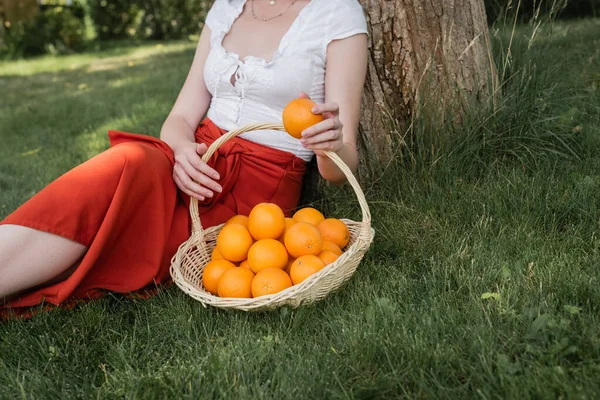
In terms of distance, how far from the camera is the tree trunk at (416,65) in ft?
7.90

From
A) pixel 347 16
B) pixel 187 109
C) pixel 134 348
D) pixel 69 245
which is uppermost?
pixel 347 16

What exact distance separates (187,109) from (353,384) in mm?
1411

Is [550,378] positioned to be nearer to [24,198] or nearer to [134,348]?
[134,348]

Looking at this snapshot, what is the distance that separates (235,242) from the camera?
192cm

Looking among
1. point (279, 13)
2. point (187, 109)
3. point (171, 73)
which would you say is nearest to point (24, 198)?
point (187, 109)

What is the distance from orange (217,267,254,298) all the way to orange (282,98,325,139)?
18.8 inches

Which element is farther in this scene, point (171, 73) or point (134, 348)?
point (171, 73)

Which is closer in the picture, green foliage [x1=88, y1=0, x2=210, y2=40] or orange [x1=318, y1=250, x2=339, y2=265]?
orange [x1=318, y1=250, x2=339, y2=265]

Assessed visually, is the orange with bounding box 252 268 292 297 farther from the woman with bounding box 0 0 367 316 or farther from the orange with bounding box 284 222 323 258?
the woman with bounding box 0 0 367 316

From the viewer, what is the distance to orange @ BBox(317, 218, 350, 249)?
6.60 ft

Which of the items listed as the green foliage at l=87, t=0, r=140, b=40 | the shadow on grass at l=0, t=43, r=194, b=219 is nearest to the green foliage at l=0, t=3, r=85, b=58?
the green foliage at l=87, t=0, r=140, b=40

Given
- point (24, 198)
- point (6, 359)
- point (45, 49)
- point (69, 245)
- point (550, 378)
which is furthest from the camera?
point (45, 49)

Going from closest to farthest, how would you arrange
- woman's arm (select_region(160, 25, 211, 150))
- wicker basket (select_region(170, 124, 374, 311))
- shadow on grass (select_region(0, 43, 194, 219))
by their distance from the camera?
1. wicker basket (select_region(170, 124, 374, 311))
2. woman's arm (select_region(160, 25, 211, 150))
3. shadow on grass (select_region(0, 43, 194, 219))

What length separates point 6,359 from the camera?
1719 millimetres
